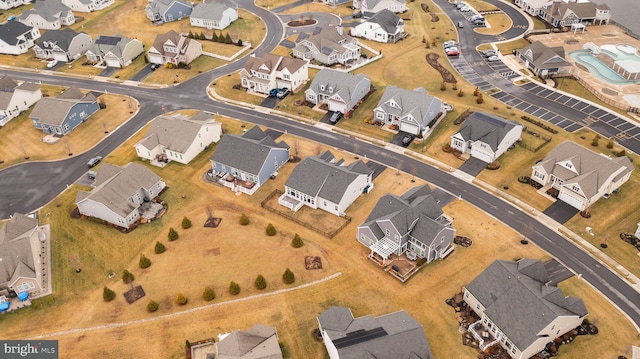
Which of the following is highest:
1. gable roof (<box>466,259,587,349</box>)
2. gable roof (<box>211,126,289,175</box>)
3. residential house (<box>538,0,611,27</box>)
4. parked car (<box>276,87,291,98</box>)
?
residential house (<box>538,0,611,27</box>)

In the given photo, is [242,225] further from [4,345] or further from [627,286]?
[627,286]

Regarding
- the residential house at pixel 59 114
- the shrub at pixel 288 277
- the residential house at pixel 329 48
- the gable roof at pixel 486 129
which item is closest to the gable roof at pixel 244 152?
the shrub at pixel 288 277

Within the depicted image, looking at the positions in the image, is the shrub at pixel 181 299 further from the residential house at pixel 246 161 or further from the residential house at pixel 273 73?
the residential house at pixel 273 73

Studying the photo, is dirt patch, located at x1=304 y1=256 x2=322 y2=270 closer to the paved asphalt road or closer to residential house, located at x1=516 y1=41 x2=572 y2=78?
the paved asphalt road

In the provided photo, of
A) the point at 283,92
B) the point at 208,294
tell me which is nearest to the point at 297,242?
the point at 208,294

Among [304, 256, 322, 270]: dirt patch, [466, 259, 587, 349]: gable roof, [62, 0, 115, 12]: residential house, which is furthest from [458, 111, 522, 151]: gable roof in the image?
[62, 0, 115, 12]: residential house

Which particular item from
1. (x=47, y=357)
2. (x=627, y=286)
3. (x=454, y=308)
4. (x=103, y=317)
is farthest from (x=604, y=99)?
(x=47, y=357)
